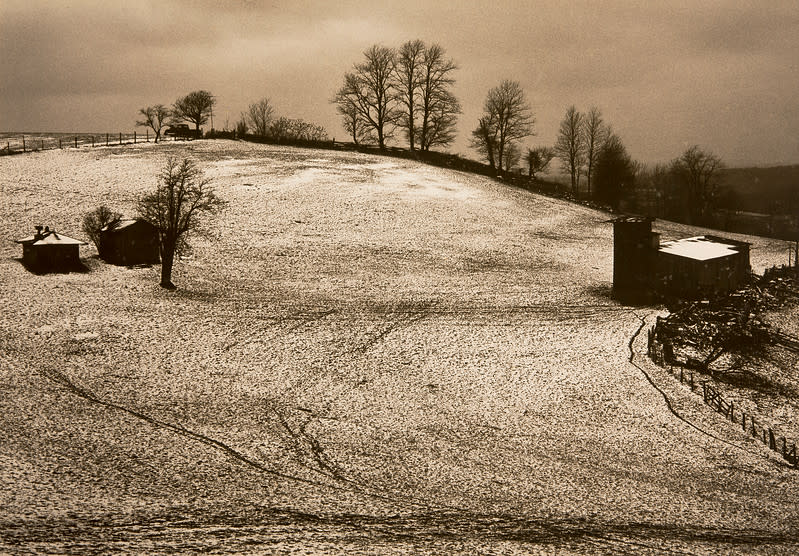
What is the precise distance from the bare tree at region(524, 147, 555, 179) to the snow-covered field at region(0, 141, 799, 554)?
116 ft

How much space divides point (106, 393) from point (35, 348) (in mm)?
5306

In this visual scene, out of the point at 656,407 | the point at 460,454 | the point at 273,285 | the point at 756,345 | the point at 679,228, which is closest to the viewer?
the point at 460,454

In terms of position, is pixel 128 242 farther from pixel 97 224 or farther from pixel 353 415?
pixel 353 415

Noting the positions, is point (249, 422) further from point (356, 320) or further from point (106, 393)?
point (356, 320)

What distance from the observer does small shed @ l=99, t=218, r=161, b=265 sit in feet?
128

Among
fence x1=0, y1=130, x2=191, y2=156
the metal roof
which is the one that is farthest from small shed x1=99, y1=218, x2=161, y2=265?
fence x1=0, y1=130, x2=191, y2=156

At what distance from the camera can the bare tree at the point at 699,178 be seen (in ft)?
263

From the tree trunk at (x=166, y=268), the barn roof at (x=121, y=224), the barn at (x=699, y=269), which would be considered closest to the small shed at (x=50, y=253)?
the barn roof at (x=121, y=224)

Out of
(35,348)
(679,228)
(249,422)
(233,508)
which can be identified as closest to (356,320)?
(249,422)

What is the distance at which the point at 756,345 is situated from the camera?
31344mm

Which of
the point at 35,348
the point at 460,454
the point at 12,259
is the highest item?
the point at 12,259

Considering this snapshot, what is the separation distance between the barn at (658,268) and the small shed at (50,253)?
28.3 metres

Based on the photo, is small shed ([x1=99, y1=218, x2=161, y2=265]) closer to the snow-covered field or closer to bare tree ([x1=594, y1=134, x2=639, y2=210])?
the snow-covered field

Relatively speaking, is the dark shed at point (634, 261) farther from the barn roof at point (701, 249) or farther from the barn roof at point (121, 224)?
the barn roof at point (121, 224)
